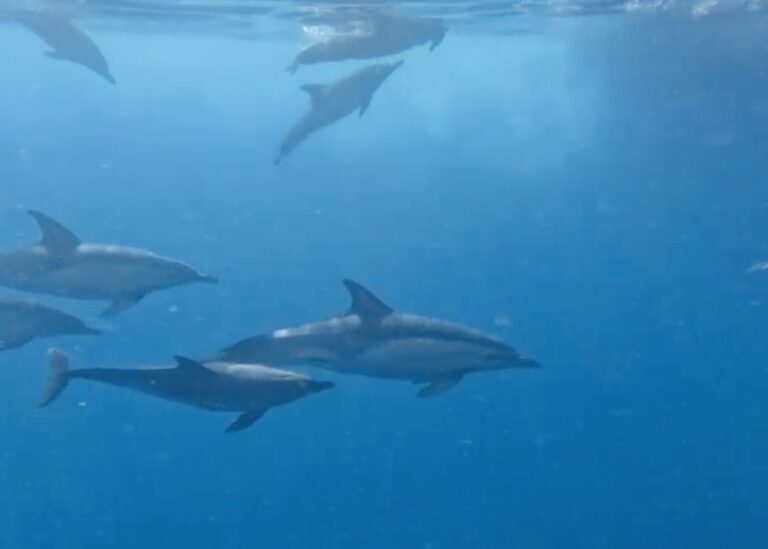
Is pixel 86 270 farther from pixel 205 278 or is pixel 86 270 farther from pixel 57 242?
pixel 205 278

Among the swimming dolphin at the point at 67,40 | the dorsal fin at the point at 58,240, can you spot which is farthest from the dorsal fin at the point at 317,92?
the dorsal fin at the point at 58,240

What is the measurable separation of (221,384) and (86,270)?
2409 millimetres

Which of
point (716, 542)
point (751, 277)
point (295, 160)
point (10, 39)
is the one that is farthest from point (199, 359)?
point (295, 160)

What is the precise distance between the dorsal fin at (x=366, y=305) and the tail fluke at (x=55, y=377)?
9.10 feet

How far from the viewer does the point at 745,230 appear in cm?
4750

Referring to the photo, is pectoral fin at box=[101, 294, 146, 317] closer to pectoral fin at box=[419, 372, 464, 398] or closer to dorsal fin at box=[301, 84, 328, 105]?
pectoral fin at box=[419, 372, 464, 398]

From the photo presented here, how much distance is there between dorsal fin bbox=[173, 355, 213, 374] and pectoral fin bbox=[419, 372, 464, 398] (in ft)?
6.67

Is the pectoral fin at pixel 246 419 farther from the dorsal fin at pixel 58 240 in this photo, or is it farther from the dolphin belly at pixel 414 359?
the dorsal fin at pixel 58 240

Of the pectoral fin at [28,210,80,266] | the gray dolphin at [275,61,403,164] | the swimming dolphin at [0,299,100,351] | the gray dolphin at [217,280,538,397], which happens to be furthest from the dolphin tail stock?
the gray dolphin at [275,61,403,164]

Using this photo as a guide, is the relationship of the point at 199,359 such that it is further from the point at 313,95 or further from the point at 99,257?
the point at 313,95

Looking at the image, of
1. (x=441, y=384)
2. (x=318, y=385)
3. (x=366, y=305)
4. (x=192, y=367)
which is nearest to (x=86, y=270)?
(x=192, y=367)

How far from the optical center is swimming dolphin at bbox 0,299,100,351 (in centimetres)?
1010

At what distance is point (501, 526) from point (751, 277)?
23454 mm

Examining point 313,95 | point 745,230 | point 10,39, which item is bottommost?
point 745,230
